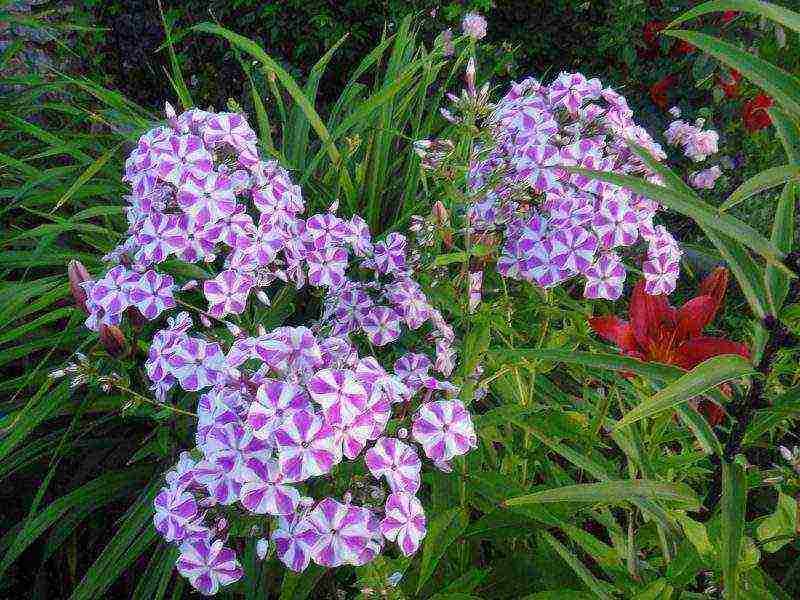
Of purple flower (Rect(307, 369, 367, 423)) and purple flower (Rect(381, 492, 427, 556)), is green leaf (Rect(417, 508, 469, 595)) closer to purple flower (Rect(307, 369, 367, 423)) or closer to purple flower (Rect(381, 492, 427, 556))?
purple flower (Rect(381, 492, 427, 556))

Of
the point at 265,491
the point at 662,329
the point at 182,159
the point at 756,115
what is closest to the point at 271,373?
the point at 265,491

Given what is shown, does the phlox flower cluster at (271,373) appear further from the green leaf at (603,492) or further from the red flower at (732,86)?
the red flower at (732,86)

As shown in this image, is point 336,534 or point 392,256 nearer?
point 336,534

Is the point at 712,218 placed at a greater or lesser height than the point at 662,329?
greater

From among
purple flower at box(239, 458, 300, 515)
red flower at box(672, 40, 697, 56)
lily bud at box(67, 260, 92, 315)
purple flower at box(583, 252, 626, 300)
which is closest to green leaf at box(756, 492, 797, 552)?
purple flower at box(583, 252, 626, 300)

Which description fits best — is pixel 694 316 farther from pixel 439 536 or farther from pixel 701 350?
pixel 439 536

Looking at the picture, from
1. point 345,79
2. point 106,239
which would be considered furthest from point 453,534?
point 345,79
